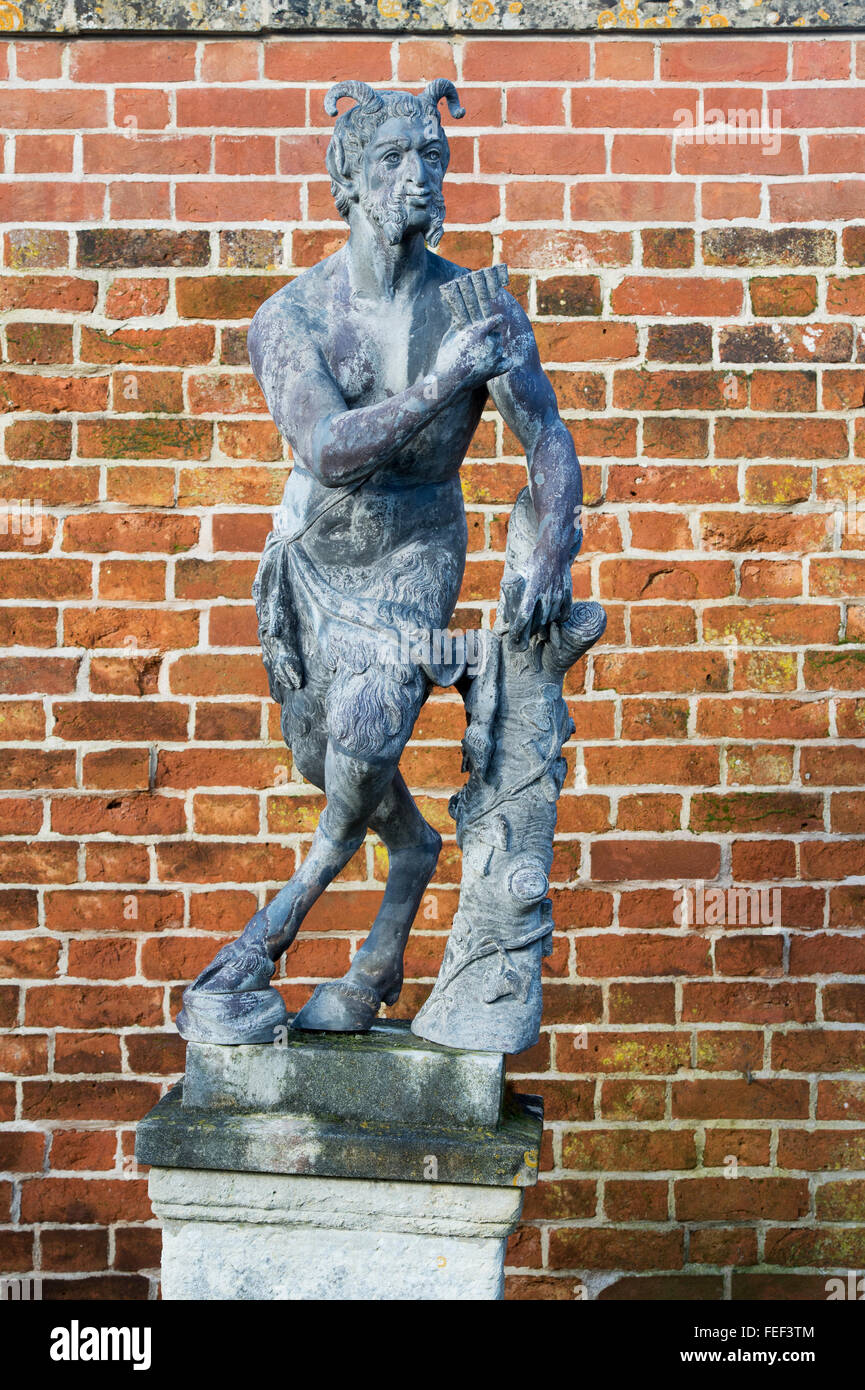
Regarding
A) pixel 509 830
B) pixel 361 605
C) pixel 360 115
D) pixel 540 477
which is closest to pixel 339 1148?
pixel 509 830

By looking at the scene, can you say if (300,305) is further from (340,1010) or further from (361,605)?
(340,1010)

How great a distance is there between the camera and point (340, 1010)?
2754 millimetres

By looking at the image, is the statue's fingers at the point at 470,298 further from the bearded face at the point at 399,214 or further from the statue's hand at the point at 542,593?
the statue's hand at the point at 542,593

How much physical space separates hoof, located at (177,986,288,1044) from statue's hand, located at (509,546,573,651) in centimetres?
82

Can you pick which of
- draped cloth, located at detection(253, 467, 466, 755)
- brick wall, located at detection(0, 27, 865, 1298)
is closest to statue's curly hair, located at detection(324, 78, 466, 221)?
draped cloth, located at detection(253, 467, 466, 755)

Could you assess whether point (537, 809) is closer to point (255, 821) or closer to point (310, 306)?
point (310, 306)

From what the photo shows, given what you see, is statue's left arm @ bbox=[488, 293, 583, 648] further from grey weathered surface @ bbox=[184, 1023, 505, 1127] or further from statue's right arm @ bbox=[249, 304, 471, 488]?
grey weathered surface @ bbox=[184, 1023, 505, 1127]

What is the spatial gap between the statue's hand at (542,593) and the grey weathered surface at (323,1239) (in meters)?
1.00

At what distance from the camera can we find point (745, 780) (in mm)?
4055

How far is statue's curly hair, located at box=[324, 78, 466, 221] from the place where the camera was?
8.25ft

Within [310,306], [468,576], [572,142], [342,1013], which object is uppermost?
[572,142]

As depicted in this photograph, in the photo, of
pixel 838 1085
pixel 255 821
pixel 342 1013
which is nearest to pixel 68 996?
pixel 255 821

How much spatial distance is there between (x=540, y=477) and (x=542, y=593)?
0.22m

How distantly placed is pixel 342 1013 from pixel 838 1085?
189cm
